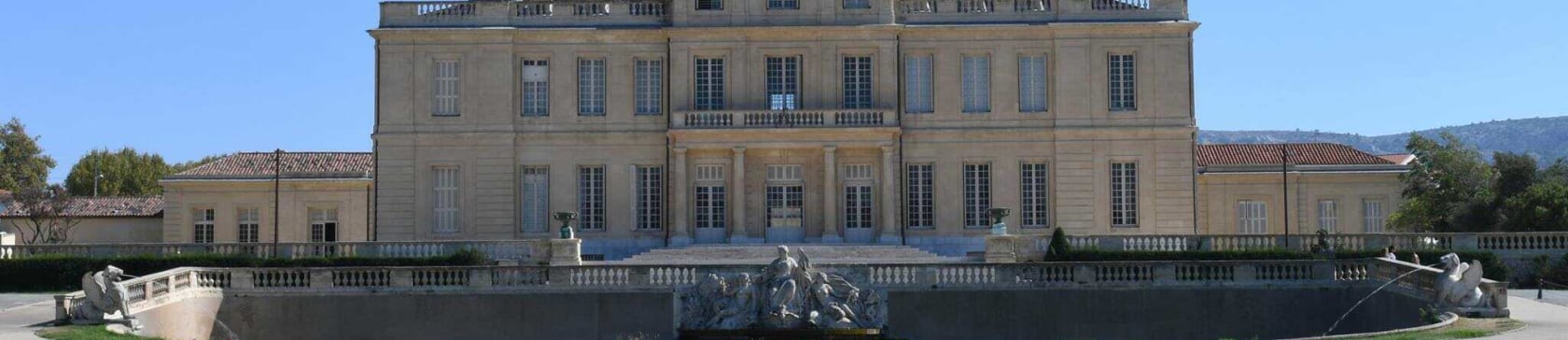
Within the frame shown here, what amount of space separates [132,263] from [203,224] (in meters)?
16.9

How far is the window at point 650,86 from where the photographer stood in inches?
1930

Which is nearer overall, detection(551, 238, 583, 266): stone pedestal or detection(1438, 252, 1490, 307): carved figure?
detection(1438, 252, 1490, 307): carved figure

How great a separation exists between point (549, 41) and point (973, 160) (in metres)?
11.5

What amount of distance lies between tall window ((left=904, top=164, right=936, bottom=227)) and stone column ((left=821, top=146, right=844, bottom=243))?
1.94 metres

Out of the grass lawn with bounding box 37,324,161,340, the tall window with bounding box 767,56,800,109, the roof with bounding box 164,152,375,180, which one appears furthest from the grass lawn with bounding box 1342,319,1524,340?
the roof with bounding box 164,152,375,180

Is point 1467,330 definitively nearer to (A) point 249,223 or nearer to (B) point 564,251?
(B) point 564,251

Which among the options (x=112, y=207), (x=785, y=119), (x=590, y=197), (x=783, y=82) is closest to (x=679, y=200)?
(x=590, y=197)

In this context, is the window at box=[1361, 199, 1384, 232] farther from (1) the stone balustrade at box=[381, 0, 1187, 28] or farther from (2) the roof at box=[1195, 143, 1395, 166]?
(1) the stone balustrade at box=[381, 0, 1187, 28]

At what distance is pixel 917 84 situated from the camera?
160 feet

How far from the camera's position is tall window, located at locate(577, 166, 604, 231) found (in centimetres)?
4912

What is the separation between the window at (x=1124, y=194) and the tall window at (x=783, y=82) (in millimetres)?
8469

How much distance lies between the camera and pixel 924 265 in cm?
3278

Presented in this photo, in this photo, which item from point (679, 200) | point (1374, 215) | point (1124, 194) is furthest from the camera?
point (1374, 215)

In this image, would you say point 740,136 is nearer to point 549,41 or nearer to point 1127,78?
point 549,41
